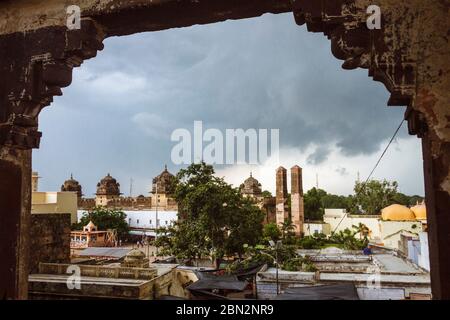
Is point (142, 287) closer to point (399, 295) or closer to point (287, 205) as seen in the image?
point (399, 295)

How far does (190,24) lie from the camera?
3.27 meters

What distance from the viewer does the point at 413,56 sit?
244 cm

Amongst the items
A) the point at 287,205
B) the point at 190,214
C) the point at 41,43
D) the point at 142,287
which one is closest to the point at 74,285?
the point at 142,287

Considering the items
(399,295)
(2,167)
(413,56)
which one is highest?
(413,56)

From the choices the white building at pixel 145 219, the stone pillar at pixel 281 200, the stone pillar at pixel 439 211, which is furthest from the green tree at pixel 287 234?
the stone pillar at pixel 439 211

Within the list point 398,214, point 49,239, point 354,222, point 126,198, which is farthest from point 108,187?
point 49,239

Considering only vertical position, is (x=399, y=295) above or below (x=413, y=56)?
below

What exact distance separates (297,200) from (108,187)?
2435 centimetres

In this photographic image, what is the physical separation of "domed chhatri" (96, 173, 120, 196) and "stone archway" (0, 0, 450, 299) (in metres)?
41.7

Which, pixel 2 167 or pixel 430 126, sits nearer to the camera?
pixel 430 126

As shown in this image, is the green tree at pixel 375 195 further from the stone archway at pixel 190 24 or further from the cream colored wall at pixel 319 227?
the stone archway at pixel 190 24

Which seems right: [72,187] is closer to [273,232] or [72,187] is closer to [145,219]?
[145,219]
